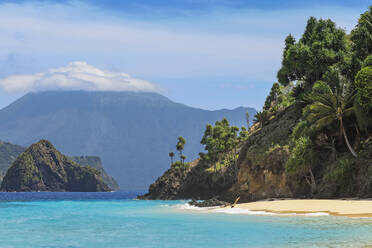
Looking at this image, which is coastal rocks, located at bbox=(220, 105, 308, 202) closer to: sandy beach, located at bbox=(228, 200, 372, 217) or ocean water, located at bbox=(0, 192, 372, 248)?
sandy beach, located at bbox=(228, 200, 372, 217)

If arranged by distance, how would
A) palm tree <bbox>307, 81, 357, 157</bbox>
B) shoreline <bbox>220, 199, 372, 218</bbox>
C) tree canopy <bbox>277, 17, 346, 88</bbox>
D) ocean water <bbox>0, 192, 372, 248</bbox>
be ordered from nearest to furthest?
ocean water <bbox>0, 192, 372, 248</bbox> < shoreline <bbox>220, 199, 372, 218</bbox> < palm tree <bbox>307, 81, 357, 157</bbox> < tree canopy <bbox>277, 17, 346, 88</bbox>

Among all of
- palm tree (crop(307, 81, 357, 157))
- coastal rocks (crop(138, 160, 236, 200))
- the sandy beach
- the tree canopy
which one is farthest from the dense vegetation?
coastal rocks (crop(138, 160, 236, 200))

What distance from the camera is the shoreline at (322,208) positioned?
38312mm

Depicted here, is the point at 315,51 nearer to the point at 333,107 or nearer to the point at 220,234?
the point at 333,107

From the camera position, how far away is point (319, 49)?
67688 millimetres

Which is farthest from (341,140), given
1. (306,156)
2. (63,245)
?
(63,245)

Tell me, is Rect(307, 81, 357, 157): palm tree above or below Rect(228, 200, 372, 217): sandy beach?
above

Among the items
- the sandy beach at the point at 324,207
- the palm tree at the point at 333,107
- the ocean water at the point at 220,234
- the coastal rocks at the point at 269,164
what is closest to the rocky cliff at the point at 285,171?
the coastal rocks at the point at 269,164

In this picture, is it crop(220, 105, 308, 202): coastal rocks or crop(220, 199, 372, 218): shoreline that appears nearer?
crop(220, 199, 372, 218): shoreline

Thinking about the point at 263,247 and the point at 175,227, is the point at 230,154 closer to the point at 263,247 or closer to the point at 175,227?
the point at 175,227

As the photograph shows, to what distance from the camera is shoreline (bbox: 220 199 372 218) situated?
3831 centimetres

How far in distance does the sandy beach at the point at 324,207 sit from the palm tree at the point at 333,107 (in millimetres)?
8669

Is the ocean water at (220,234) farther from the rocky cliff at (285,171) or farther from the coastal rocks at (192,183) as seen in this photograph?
the coastal rocks at (192,183)

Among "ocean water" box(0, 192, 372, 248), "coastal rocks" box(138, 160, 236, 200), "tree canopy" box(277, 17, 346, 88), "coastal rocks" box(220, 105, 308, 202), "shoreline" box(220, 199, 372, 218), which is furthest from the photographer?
"coastal rocks" box(138, 160, 236, 200)
